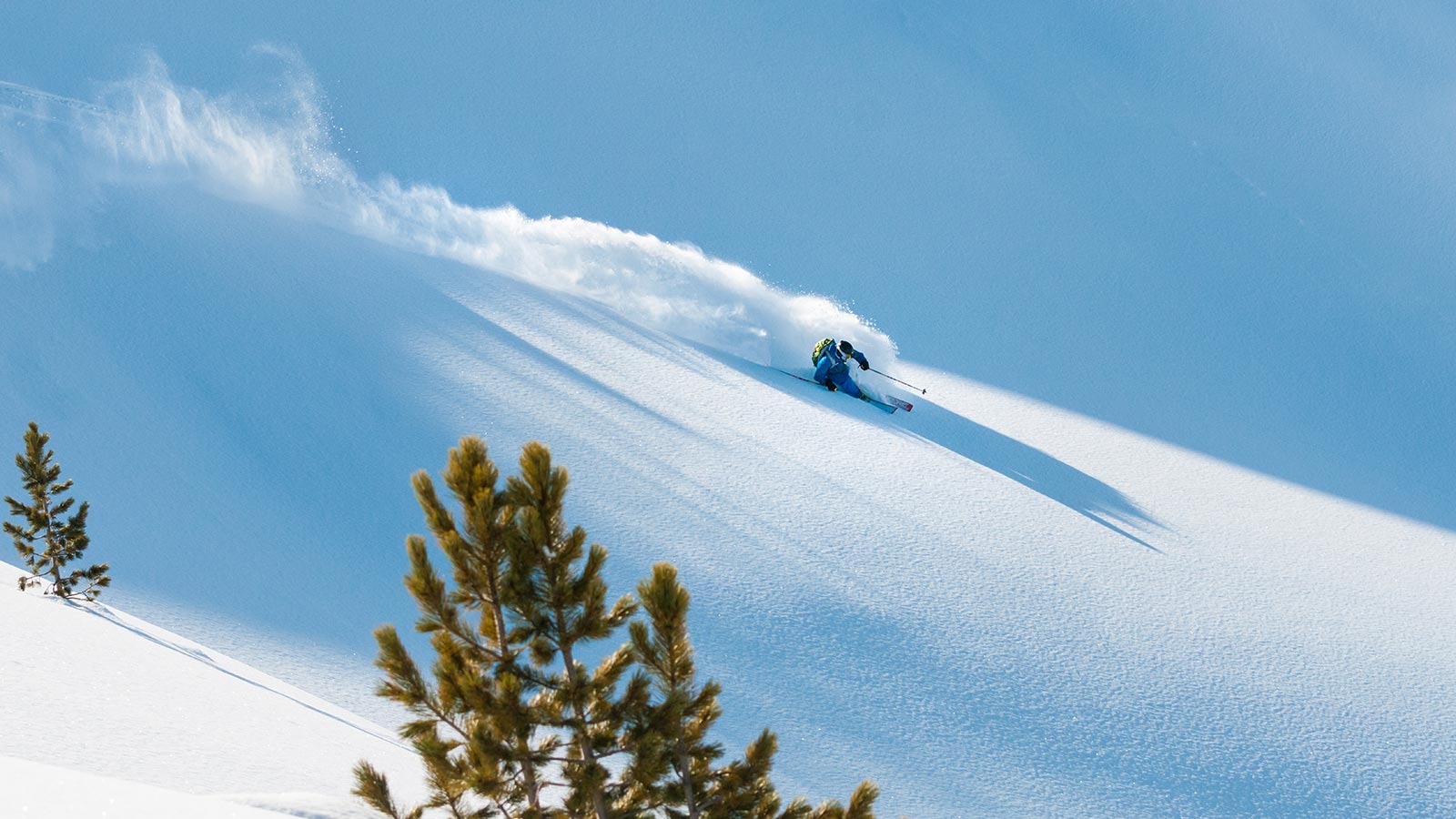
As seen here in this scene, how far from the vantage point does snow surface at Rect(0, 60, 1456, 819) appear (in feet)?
37.0

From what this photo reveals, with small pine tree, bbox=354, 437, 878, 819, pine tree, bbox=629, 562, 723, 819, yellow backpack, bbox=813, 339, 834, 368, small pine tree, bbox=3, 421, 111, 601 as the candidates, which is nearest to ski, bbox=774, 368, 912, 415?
yellow backpack, bbox=813, 339, 834, 368

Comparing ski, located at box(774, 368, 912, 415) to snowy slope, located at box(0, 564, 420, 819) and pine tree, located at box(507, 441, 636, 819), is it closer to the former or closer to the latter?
snowy slope, located at box(0, 564, 420, 819)

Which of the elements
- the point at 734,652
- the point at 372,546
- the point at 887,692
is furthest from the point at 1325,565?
the point at 372,546

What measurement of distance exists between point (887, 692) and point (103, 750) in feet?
25.0

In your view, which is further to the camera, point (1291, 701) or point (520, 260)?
point (520, 260)

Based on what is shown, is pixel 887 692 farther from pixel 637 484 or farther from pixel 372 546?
pixel 372 546

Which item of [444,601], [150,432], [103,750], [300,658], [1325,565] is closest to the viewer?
[444,601]

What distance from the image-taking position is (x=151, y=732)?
24.1ft

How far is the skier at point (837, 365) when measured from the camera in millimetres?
20188

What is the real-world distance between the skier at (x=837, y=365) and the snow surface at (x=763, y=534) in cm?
48

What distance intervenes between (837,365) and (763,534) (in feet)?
20.3

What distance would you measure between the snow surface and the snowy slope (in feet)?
0.24

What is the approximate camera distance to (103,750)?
673 cm

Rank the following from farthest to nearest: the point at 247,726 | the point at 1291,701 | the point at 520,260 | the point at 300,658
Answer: the point at 520,260 → the point at 1291,701 → the point at 300,658 → the point at 247,726
